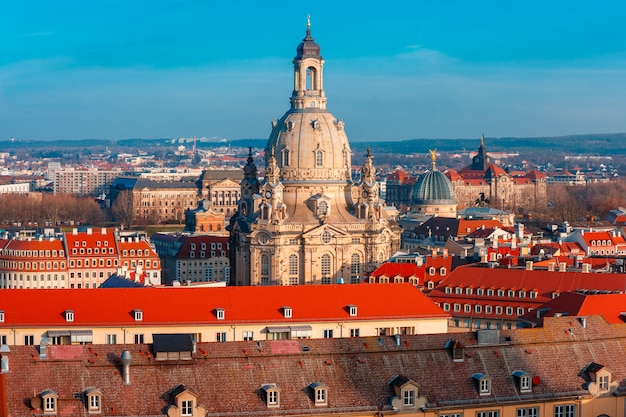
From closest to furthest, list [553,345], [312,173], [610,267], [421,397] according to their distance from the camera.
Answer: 1. [421,397]
2. [553,345]
3. [610,267]
4. [312,173]

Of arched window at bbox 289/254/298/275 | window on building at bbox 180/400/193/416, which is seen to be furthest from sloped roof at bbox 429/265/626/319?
window on building at bbox 180/400/193/416

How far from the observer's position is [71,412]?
184 feet

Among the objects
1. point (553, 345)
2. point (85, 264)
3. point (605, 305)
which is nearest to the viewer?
point (553, 345)

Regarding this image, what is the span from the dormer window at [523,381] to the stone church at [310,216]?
72.9 metres

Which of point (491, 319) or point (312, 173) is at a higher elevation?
point (312, 173)

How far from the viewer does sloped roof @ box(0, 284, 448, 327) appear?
82.9m

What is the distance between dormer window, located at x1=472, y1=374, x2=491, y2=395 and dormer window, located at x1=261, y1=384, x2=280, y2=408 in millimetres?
8127

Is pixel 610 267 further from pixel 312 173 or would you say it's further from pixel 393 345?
pixel 393 345

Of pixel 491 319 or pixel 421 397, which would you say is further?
pixel 491 319

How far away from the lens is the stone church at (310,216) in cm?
13488

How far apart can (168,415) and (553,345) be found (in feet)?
54.9

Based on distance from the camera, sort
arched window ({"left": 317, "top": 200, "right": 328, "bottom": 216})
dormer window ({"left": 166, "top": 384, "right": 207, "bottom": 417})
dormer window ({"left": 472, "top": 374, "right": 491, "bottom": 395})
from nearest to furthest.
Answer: dormer window ({"left": 166, "top": 384, "right": 207, "bottom": 417}) → dormer window ({"left": 472, "top": 374, "right": 491, "bottom": 395}) → arched window ({"left": 317, "top": 200, "right": 328, "bottom": 216})

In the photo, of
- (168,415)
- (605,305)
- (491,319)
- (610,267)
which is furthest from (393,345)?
(610,267)

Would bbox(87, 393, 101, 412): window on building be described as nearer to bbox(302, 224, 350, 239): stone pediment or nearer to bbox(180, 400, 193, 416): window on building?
bbox(180, 400, 193, 416): window on building
